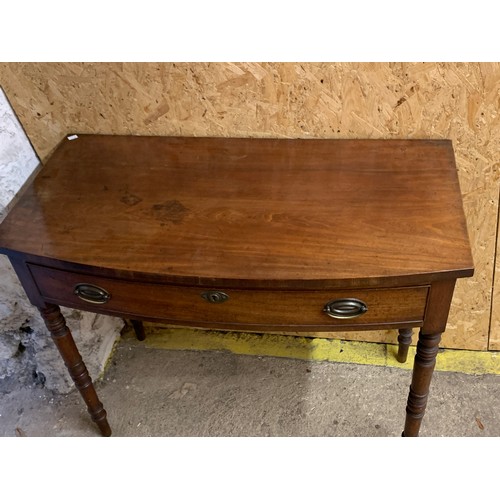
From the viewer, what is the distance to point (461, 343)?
1.86 m

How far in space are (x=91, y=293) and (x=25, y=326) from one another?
66cm

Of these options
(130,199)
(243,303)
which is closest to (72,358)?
(130,199)

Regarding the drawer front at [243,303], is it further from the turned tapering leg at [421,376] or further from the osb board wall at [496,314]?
the osb board wall at [496,314]

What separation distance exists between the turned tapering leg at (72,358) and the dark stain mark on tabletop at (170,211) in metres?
0.36

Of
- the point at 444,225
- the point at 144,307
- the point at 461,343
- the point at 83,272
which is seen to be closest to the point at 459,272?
the point at 444,225

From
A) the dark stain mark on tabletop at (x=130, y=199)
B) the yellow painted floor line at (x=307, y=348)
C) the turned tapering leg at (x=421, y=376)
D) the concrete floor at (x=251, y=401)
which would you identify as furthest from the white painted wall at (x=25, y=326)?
the turned tapering leg at (x=421, y=376)

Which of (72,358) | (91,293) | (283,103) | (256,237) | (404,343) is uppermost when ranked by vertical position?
(283,103)

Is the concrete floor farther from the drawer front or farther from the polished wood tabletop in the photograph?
the polished wood tabletop

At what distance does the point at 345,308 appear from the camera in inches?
45.4

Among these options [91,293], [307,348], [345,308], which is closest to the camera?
[345,308]

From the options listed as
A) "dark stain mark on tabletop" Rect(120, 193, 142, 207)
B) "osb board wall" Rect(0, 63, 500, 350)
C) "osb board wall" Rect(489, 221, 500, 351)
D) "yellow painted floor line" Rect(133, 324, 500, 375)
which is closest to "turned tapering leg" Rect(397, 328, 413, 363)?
Answer: "yellow painted floor line" Rect(133, 324, 500, 375)

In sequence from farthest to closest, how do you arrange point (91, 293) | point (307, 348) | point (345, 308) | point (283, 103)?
point (307, 348), point (283, 103), point (91, 293), point (345, 308)

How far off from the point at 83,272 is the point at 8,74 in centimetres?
65

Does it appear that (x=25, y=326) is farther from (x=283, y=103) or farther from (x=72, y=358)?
(x=283, y=103)
